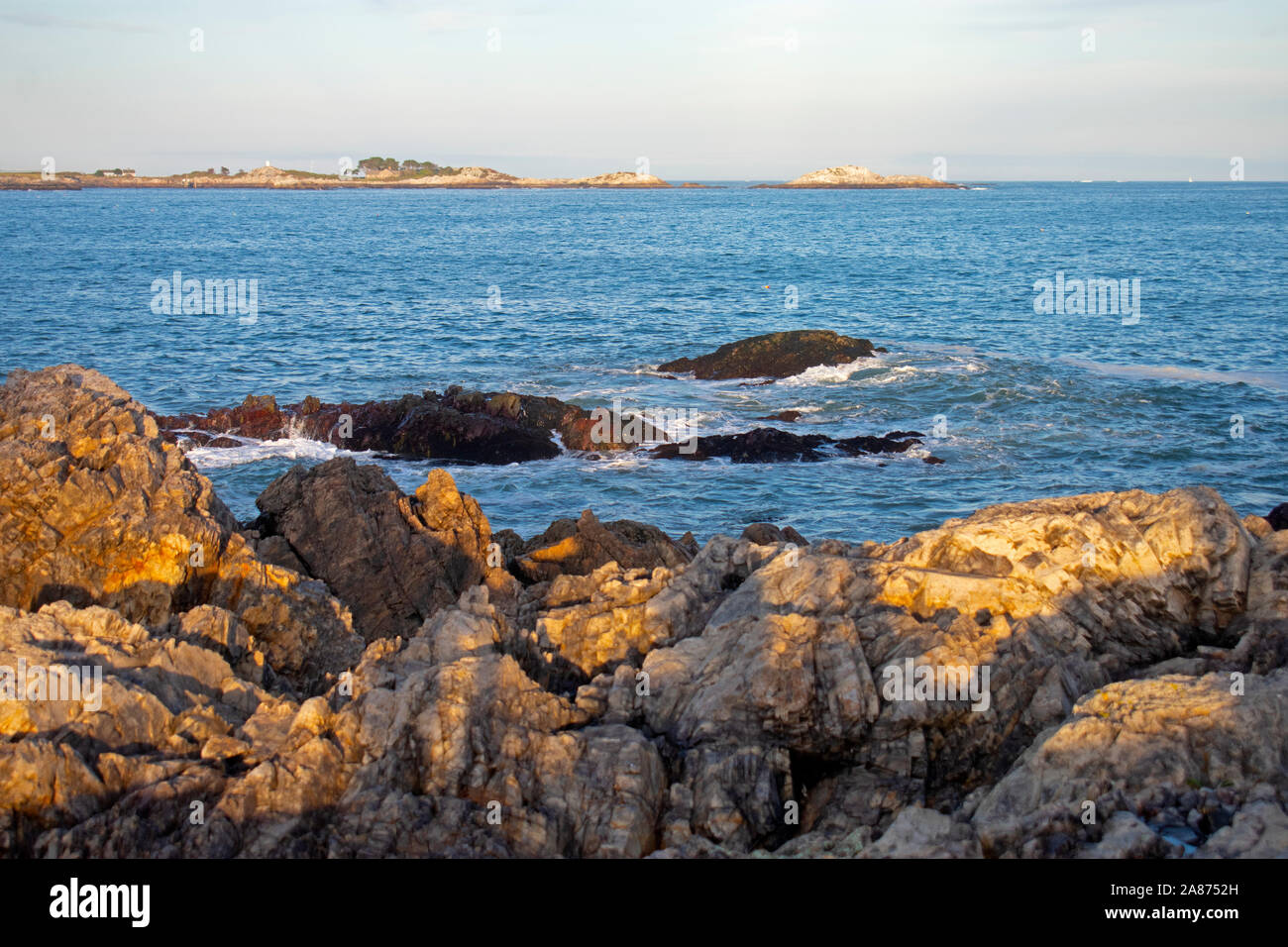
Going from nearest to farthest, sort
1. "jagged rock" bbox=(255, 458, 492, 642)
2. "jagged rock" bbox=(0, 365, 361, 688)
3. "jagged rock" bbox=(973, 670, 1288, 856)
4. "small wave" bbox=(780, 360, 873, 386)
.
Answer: "jagged rock" bbox=(973, 670, 1288, 856)
"jagged rock" bbox=(0, 365, 361, 688)
"jagged rock" bbox=(255, 458, 492, 642)
"small wave" bbox=(780, 360, 873, 386)

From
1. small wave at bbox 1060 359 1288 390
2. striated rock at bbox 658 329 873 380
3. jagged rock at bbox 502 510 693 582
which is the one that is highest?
striated rock at bbox 658 329 873 380

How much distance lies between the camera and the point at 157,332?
46625 mm

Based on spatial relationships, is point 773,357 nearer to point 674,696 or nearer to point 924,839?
point 674,696

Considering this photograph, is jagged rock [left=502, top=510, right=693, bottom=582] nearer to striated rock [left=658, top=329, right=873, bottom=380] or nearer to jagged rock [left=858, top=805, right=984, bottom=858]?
jagged rock [left=858, top=805, right=984, bottom=858]

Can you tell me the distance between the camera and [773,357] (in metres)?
38.3

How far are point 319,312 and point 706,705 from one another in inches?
1963

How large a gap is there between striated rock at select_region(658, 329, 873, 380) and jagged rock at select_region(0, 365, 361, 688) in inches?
1044

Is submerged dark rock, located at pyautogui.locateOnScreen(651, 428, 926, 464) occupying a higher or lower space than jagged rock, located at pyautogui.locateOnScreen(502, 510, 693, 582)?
higher

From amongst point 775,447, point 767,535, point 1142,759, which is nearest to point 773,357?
point 775,447

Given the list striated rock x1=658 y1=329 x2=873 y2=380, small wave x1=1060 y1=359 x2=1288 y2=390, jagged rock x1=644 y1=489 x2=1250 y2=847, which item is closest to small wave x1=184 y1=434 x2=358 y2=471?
striated rock x1=658 y1=329 x2=873 y2=380

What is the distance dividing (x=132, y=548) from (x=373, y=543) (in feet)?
14.3

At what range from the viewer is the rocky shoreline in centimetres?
680

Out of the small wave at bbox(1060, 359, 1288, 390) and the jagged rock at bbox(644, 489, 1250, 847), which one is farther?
the small wave at bbox(1060, 359, 1288, 390)
